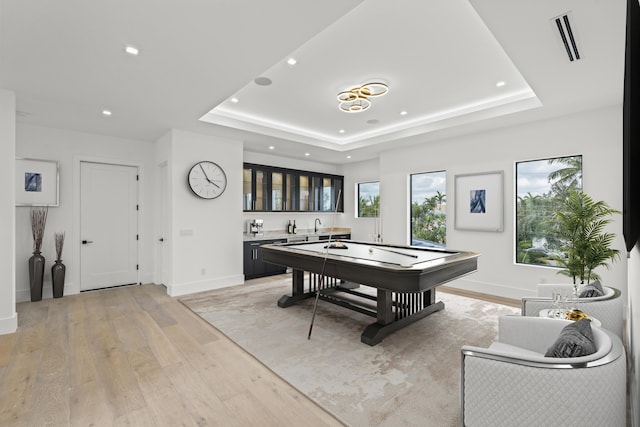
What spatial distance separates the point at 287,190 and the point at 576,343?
5821 millimetres

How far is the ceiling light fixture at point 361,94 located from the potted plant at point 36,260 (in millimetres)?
4709

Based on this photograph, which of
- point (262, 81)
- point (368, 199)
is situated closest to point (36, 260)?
point (262, 81)

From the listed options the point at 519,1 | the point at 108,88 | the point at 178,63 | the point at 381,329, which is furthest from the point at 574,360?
the point at 108,88

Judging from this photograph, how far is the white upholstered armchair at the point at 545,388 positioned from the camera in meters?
1.34

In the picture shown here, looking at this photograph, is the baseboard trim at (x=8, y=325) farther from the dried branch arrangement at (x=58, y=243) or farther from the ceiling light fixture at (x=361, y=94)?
the ceiling light fixture at (x=361, y=94)

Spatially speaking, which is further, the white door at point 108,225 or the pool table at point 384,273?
the white door at point 108,225

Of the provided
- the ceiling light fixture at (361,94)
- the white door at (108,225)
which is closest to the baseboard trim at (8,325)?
the white door at (108,225)

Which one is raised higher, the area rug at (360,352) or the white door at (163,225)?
the white door at (163,225)

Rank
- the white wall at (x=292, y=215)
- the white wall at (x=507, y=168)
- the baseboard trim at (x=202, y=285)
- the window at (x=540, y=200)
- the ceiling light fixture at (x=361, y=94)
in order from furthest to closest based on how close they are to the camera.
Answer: the white wall at (x=292, y=215), the baseboard trim at (x=202, y=285), the window at (x=540, y=200), the white wall at (x=507, y=168), the ceiling light fixture at (x=361, y=94)

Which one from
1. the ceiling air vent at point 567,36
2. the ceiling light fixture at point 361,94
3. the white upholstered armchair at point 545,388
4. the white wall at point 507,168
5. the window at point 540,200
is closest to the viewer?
the white upholstered armchair at point 545,388

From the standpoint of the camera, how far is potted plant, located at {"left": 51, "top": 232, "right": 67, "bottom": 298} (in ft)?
15.0

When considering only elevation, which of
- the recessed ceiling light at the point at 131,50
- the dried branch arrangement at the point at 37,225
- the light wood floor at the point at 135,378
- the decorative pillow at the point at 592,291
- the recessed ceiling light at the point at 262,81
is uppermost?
the recessed ceiling light at the point at 262,81

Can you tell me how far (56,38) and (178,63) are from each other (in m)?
0.87

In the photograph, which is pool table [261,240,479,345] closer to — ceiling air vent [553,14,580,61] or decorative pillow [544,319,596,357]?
decorative pillow [544,319,596,357]
